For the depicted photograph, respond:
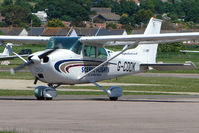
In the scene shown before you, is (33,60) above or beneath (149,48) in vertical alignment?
above

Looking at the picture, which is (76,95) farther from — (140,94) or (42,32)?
(42,32)

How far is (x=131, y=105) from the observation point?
19.2 metres

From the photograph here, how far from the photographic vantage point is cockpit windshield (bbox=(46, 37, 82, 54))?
2091 centimetres

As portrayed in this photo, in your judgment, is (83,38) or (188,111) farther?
(83,38)

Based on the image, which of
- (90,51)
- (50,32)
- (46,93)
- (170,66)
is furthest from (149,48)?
(50,32)

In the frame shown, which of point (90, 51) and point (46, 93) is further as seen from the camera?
point (90, 51)

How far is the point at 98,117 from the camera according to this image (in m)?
15.5

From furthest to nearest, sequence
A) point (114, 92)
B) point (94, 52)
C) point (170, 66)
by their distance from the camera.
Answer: point (170, 66) → point (94, 52) → point (114, 92)

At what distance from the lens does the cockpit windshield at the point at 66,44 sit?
2091 cm

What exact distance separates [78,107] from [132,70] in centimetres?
572

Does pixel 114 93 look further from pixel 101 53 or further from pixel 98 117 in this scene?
pixel 98 117

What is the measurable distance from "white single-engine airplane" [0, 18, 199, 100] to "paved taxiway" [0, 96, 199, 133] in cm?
116

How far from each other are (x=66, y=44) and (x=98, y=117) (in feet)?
19.3

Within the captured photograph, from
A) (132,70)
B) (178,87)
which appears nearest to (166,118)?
(132,70)
